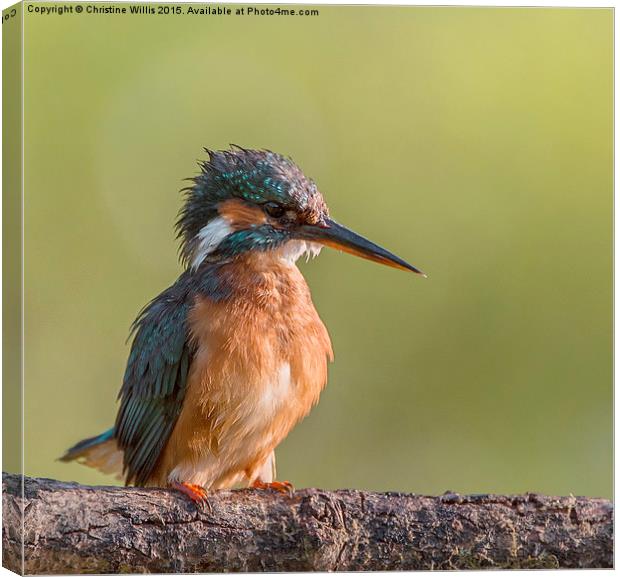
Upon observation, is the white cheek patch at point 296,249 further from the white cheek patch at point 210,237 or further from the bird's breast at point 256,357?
the white cheek patch at point 210,237

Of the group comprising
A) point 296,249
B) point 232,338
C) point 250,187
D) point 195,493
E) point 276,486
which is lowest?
point 195,493

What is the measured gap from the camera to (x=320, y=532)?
572 cm

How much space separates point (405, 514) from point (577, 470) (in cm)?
165

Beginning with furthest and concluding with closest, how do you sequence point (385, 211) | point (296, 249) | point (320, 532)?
point (385, 211) → point (296, 249) → point (320, 532)

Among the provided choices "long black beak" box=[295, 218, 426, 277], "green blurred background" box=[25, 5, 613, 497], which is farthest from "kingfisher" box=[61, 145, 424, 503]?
"green blurred background" box=[25, 5, 613, 497]

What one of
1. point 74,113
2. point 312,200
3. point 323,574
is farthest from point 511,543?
point 74,113

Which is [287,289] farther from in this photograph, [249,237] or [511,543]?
[511,543]

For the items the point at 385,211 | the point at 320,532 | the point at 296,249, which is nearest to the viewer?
the point at 320,532

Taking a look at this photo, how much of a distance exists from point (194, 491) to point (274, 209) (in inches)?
64.9

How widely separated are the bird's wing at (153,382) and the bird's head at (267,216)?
1.27ft

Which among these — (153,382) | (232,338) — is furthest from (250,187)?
(153,382)

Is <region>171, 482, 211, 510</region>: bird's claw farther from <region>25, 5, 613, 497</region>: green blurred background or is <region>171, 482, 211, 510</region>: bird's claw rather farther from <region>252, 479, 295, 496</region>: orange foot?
<region>25, 5, 613, 497</region>: green blurred background

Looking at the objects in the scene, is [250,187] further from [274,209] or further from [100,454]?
[100,454]

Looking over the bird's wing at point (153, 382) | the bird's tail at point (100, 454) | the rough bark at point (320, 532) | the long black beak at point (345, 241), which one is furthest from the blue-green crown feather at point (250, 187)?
the rough bark at point (320, 532)
